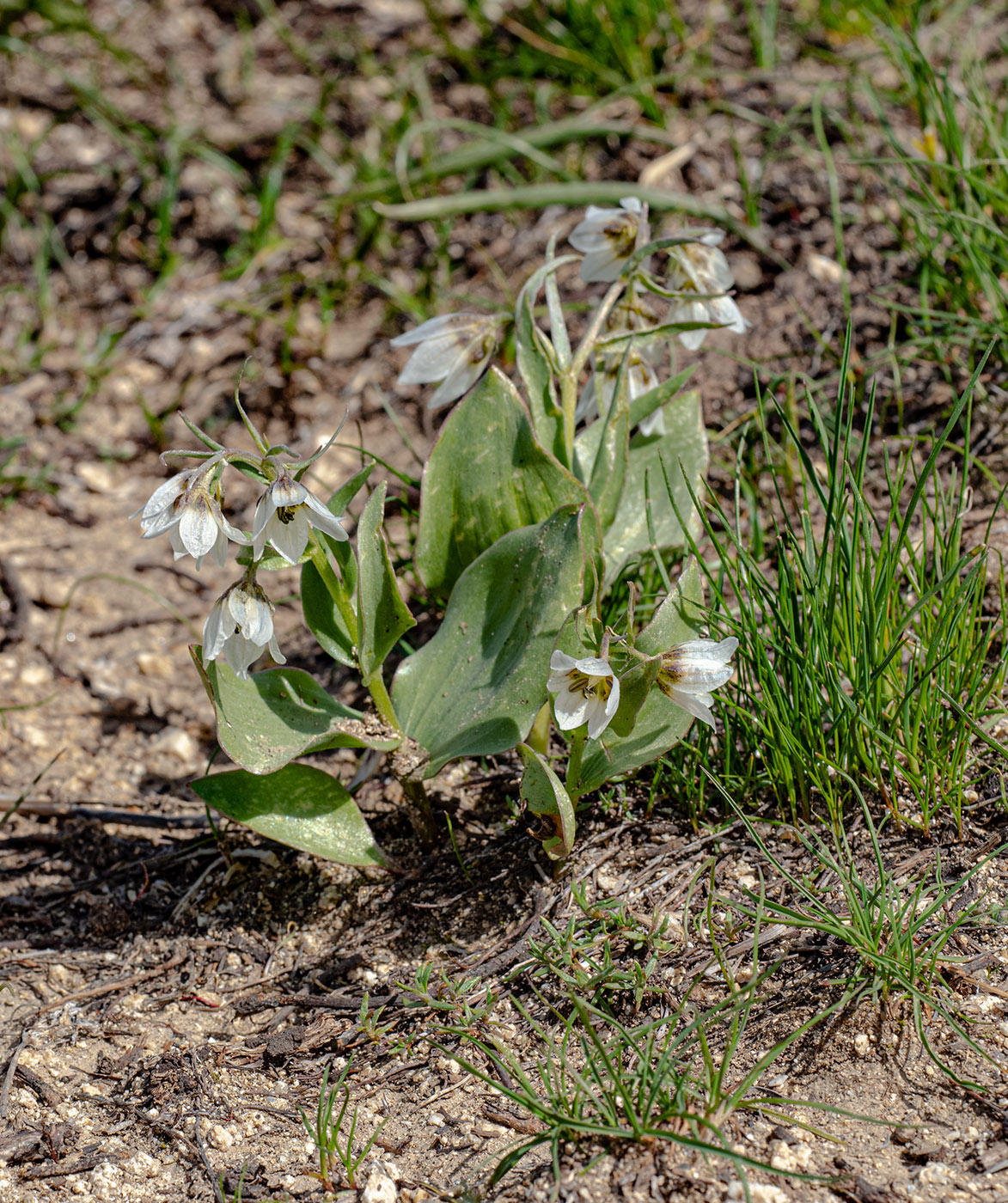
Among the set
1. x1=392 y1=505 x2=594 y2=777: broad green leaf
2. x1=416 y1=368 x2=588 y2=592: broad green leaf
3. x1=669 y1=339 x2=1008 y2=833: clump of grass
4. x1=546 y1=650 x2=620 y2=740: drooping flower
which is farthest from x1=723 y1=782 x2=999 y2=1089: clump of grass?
x1=416 y1=368 x2=588 y2=592: broad green leaf

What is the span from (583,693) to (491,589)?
14.4 inches

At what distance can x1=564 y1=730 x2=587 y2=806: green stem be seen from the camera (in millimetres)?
1793

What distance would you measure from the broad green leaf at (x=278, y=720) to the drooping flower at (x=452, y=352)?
60 cm

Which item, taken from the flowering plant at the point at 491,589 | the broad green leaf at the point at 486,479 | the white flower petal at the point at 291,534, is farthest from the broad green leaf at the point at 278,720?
the broad green leaf at the point at 486,479

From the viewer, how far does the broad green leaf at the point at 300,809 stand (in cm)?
189

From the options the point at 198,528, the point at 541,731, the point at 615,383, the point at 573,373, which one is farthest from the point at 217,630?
the point at 615,383

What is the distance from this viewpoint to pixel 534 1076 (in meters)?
1.70

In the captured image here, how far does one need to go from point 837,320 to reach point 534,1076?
7.22ft

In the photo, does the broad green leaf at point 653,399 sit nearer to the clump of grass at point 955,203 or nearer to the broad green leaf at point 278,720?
the clump of grass at point 955,203

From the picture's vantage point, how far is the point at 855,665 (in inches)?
73.9

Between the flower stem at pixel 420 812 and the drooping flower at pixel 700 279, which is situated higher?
the drooping flower at pixel 700 279

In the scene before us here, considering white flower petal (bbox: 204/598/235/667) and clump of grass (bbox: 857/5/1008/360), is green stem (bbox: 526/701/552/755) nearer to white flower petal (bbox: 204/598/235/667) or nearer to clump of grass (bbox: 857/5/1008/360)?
white flower petal (bbox: 204/598/235/667)

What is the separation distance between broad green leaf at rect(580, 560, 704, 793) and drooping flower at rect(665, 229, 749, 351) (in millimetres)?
528

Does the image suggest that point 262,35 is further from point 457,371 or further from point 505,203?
point 457,371
